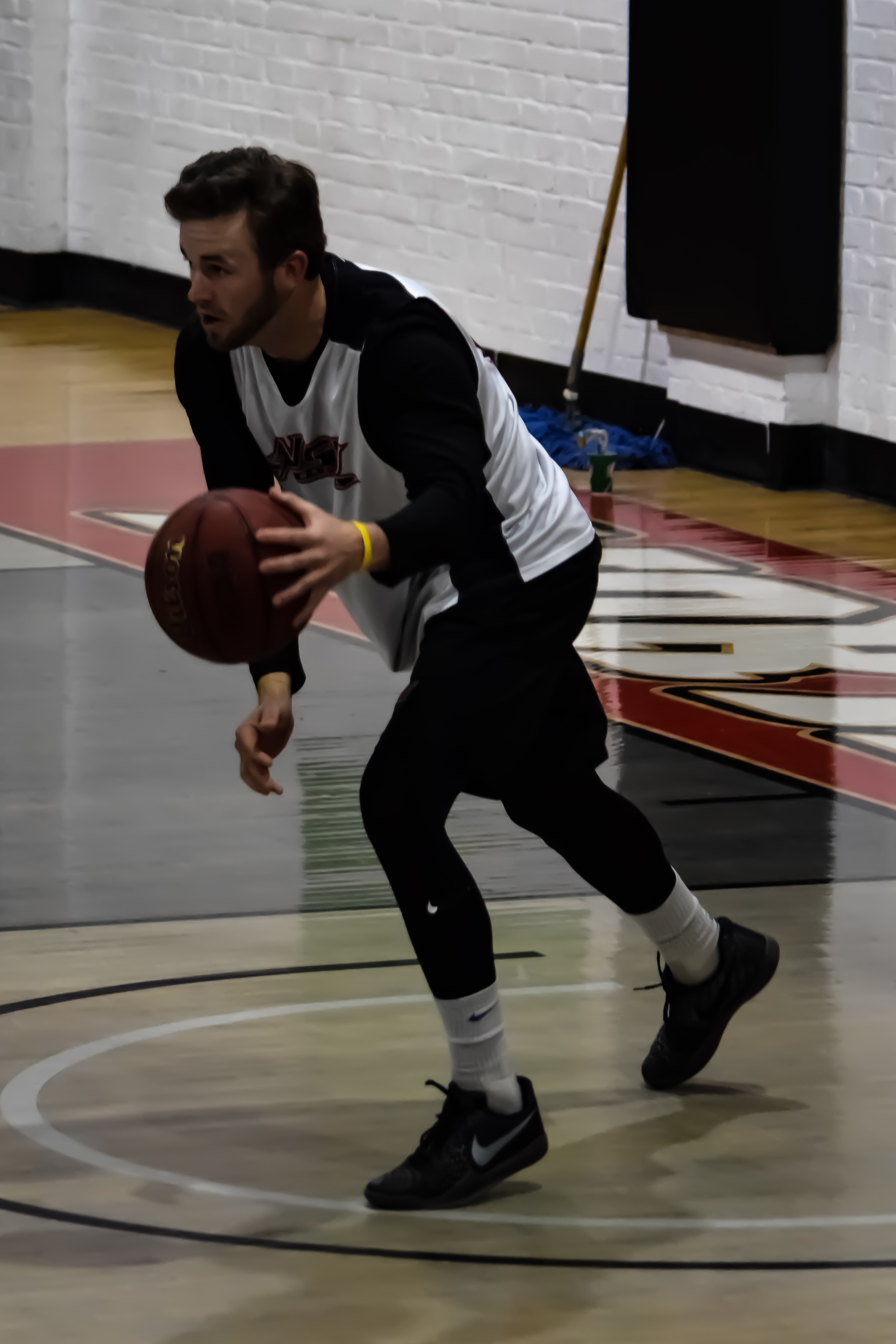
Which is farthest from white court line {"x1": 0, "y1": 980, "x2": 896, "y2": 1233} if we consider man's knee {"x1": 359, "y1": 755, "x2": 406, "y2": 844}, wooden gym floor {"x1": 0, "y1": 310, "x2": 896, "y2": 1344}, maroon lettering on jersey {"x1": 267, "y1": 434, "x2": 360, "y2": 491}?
maroon lettering on jersey {"x1": 267, "y1": 434, "x2": 360, "y2": 491}

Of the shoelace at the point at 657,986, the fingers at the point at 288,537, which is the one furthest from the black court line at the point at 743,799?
the fingers at the point at 288,537

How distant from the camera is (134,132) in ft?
47.8

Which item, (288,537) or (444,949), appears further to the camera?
(444,949)

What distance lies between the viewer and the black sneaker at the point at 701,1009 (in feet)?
12.4

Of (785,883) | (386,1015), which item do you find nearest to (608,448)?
(785,883)

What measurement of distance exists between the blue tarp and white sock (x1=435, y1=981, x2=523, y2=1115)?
6638mm

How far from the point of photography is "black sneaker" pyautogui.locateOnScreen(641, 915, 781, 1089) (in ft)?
12.4

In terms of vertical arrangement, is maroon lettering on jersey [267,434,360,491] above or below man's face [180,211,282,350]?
below

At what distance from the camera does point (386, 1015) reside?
13.5 ft

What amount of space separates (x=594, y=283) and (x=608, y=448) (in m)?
0.75

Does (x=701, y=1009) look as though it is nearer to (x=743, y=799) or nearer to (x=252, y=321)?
(x=252, y=321)

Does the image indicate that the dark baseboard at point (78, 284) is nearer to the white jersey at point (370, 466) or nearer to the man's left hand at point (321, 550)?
the white jersey at point (370, 466)

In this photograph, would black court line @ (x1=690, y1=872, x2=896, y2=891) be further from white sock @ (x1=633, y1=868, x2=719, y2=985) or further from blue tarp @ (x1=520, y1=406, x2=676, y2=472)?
blue tarp @ (x1=520, y1=406, x2=676, y2=472)

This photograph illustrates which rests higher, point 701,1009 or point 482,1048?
point 482,1048
